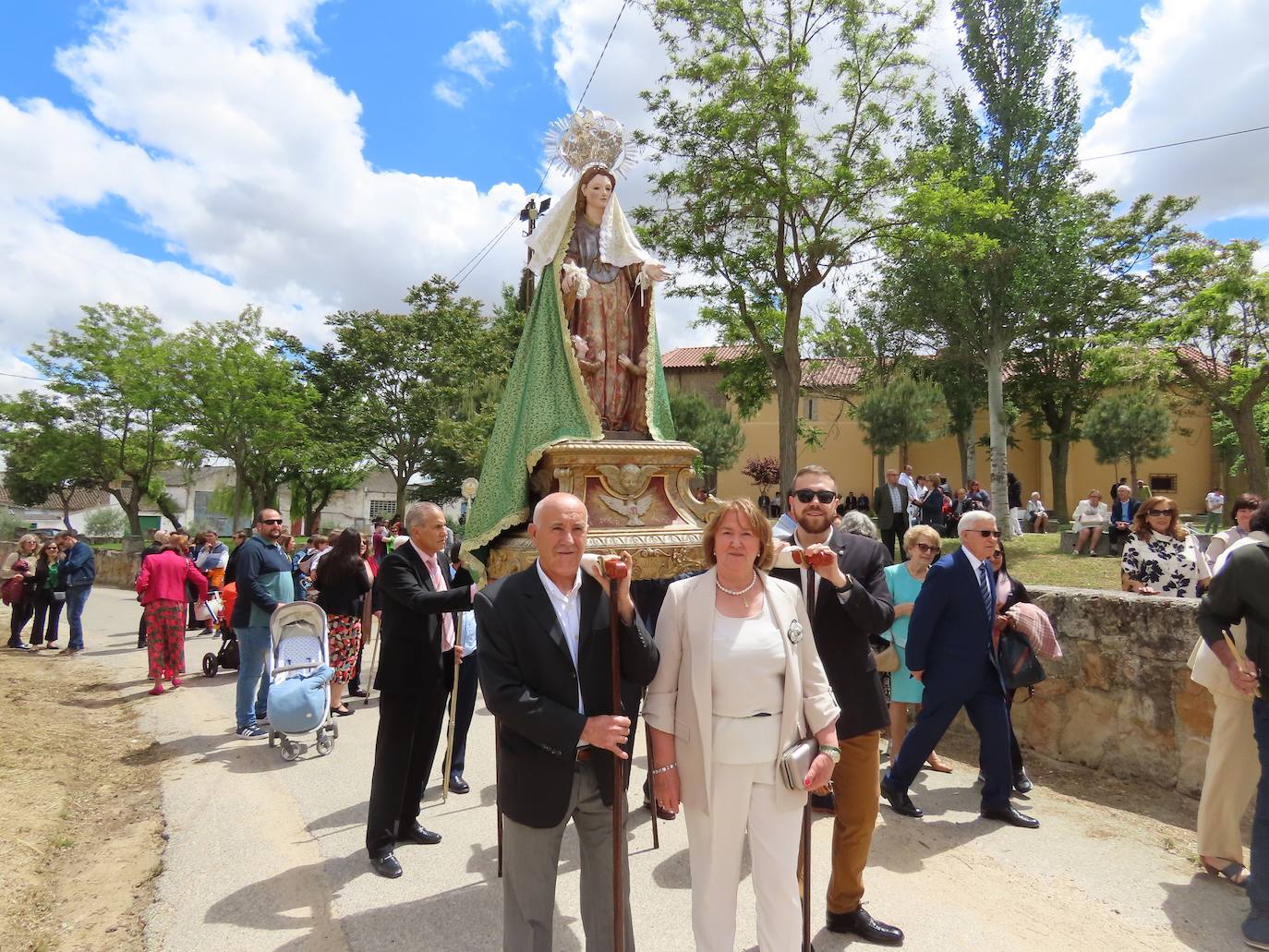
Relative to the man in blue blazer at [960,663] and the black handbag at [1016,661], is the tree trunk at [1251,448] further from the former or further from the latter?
the man in blue blazer at [960,663]

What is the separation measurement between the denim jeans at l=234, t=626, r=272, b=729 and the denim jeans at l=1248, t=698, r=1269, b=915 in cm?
694

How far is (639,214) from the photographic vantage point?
17.2 meters

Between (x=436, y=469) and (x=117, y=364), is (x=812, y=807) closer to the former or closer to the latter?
(x=436, y=469)

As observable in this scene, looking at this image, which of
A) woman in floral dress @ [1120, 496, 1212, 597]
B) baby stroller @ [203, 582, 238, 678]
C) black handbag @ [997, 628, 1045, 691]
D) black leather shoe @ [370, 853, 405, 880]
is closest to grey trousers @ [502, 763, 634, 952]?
black leather shoe @ [370, 853, 405, 880]

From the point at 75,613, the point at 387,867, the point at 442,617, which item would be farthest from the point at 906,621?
the point at 75,613

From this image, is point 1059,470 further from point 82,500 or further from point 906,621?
point 82,500

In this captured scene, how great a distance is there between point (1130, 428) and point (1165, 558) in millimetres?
28826

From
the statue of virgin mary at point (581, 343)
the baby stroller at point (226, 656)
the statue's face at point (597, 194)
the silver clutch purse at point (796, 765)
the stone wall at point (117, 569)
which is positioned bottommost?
the stone wall at point (117, 569)

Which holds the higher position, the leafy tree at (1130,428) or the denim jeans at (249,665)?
the leafy tree at (1130,428)

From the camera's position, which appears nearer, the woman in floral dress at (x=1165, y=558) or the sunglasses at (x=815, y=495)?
the sunglasses at (x=815, y=495)

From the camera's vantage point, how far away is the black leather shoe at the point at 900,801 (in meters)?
4.85

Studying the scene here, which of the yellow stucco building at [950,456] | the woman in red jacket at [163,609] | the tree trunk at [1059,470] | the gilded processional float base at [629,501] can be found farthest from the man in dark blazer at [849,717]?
the tree trunk at [1059,470]

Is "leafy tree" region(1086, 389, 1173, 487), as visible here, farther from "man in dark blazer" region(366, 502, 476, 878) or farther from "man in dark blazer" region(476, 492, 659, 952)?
"man in dark blazer" region(476, 492, 659, 952)

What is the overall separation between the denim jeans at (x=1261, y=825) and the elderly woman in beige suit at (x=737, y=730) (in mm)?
2220
